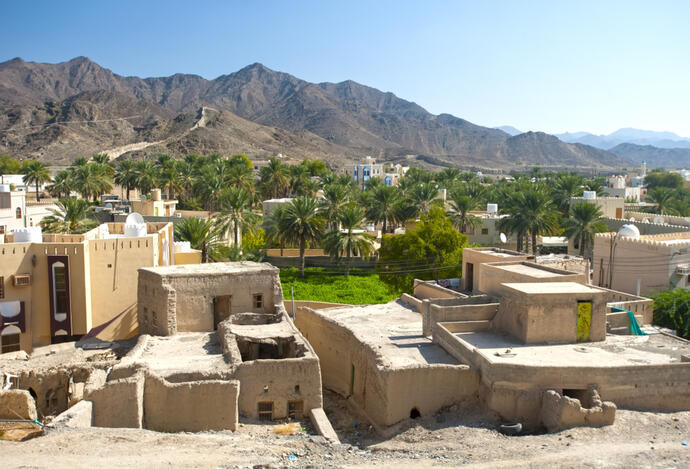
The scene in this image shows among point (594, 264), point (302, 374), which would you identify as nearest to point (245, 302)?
point (302, 374)

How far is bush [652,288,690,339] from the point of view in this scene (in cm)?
2328

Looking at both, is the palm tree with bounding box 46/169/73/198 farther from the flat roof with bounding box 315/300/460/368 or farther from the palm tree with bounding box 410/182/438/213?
the flat roof with bounding box 315/300/460/368

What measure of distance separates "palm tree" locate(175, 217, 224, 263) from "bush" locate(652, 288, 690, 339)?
20.5 metres

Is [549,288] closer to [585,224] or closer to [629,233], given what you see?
[629,233]

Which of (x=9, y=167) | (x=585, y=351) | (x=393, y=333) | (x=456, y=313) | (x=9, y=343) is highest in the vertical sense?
(x=9, y=167)

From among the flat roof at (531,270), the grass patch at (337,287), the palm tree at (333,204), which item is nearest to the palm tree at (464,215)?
the grass patch at (337,287)

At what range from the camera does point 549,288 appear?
18.8m

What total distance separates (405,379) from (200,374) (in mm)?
5352

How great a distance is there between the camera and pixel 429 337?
65.6 feet

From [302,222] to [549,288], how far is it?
22518 millimetres

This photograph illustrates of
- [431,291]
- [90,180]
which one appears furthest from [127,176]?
[431,291]

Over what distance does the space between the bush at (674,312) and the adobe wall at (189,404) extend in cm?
1725

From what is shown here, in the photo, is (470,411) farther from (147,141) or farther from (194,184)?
(147,141)

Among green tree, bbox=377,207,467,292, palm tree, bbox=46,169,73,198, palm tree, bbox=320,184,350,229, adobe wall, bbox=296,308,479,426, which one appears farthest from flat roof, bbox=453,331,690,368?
palm tree, bbox=46,169,73,198
